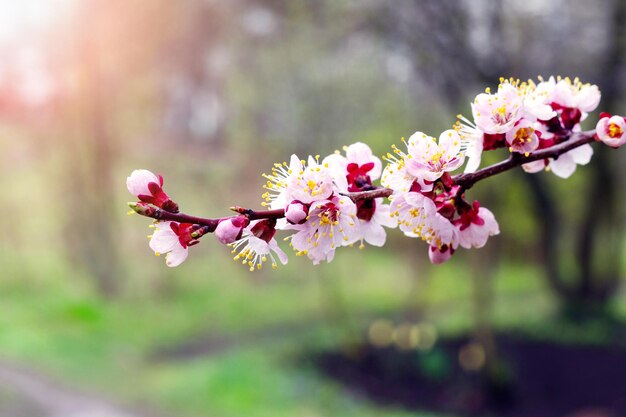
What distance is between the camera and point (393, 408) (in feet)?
17.9

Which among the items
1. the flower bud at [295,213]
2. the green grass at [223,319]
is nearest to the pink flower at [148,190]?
the flower bud at [295,213]

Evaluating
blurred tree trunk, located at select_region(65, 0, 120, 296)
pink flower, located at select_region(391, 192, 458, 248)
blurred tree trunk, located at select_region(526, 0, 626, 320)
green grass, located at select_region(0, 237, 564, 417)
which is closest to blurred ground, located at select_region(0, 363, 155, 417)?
green grass, located at select_region(0, 237, 564, 417)

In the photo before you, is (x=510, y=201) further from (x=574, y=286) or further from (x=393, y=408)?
(x=393, y=408)

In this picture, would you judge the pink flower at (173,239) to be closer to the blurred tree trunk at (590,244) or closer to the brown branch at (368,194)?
the brown branch at (368,194)

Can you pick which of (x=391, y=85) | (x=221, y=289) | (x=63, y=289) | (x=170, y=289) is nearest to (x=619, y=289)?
(x=391, y=85)

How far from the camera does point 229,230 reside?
0.93 m

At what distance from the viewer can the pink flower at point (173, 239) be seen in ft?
3.22

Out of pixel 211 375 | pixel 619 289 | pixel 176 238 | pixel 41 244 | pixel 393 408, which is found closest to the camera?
pixel 176 238

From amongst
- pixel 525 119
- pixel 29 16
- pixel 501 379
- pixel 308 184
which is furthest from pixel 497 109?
pixel 29 16

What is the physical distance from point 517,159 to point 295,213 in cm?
36

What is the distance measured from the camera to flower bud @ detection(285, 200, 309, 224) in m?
0.95

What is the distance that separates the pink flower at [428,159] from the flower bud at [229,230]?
271 mm

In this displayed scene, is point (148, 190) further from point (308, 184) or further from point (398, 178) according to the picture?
point (398, 178)

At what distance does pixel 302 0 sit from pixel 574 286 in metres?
4.18
